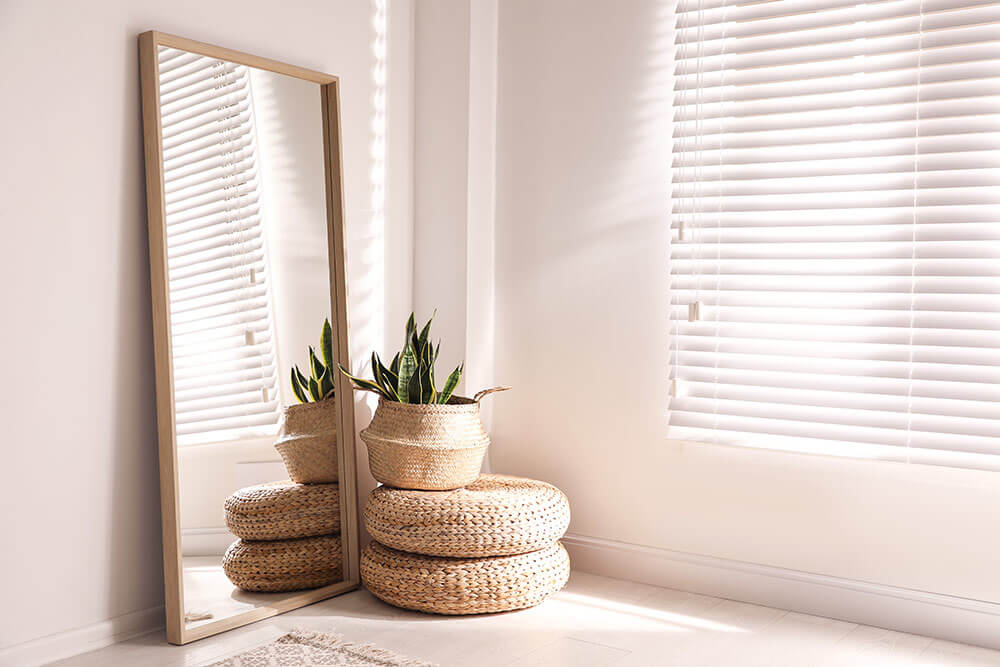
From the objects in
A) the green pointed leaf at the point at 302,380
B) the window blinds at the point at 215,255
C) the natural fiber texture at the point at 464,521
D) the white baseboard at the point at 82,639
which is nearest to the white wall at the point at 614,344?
the natural fiber texture at the point at 464,521

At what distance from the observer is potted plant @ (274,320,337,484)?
2.62 metres

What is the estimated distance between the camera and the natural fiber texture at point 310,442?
2611mm

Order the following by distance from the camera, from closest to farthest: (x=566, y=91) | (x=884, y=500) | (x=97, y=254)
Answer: (x=97, y=254) → (x=884, y=500) → (x=566, y=91)

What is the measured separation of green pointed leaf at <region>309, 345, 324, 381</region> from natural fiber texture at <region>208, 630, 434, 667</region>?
0.77m

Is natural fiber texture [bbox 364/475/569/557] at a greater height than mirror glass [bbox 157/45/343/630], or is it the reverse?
mirror glass [bbox 157/45/343/630]

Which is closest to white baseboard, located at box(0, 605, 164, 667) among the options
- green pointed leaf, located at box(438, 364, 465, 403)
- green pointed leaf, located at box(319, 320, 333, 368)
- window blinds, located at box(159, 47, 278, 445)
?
window blinds, located at box(159, 47, 278, 445)

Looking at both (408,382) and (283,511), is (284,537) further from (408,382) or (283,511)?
(408,382)

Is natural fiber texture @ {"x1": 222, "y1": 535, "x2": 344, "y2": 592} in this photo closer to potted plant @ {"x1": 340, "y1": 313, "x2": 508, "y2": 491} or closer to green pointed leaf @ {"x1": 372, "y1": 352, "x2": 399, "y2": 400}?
potted plant @ {"x1": 340, "y1": 313, "x2": 508, "y2": 491}

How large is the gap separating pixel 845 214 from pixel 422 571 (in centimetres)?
156

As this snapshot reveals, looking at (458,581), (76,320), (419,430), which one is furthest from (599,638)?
(76,320)

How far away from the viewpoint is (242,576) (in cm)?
246

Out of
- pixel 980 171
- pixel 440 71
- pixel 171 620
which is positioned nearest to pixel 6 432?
pixel 171 620

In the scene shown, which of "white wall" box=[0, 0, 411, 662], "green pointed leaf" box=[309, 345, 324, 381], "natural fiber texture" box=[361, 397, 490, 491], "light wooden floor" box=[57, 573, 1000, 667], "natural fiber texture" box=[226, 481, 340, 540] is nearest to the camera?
"white wall" box=[0, 0, 411, 662]

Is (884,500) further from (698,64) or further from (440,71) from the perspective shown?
(440,71)
